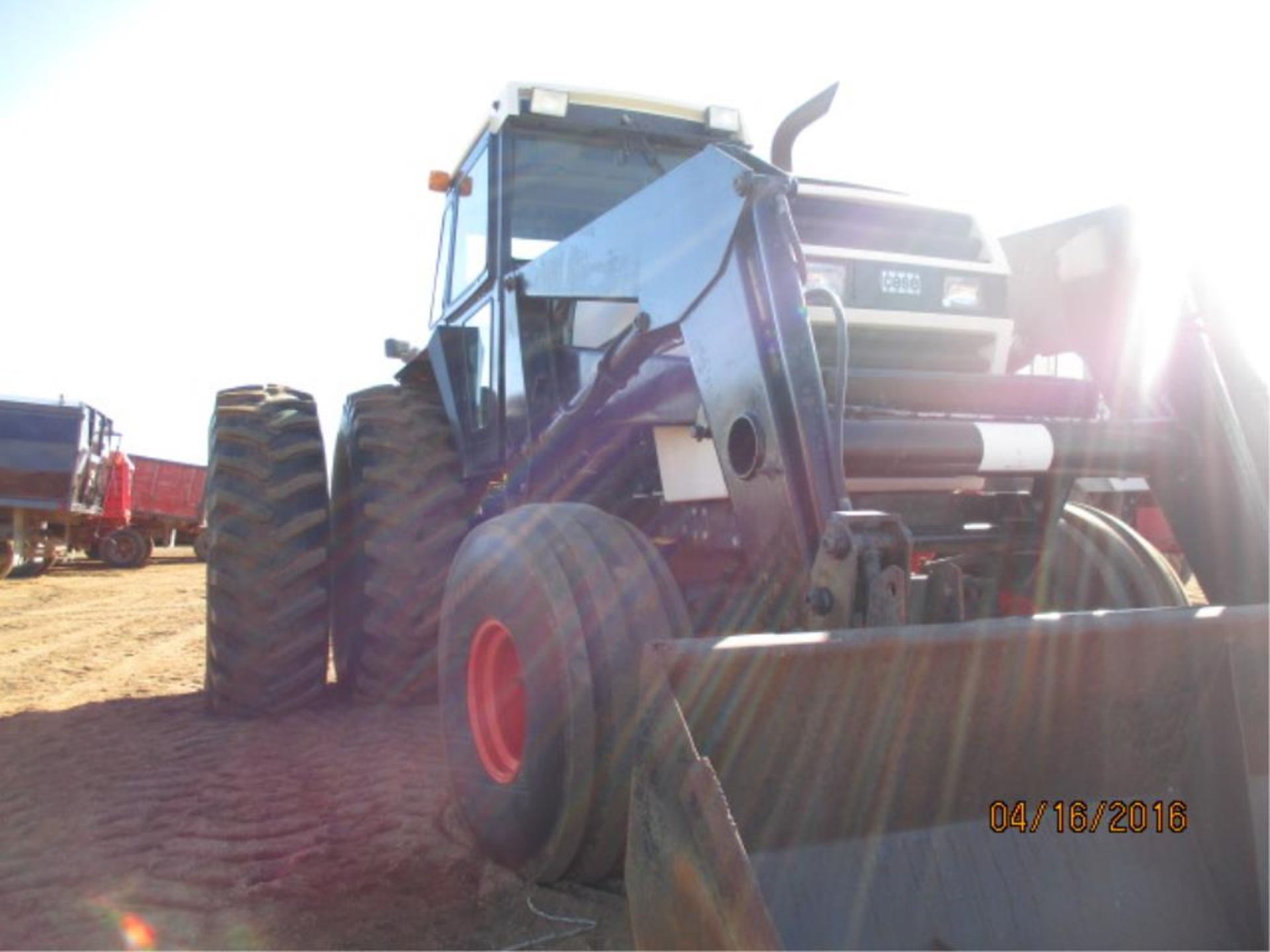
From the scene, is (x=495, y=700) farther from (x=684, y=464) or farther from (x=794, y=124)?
(x=794, y=124)

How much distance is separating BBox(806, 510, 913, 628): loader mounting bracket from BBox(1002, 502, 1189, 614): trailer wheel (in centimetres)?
163

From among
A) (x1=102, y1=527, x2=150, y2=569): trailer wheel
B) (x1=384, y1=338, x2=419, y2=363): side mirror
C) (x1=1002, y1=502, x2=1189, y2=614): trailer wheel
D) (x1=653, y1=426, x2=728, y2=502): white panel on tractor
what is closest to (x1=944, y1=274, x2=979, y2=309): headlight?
(x1=1002, y1=502, x2=1189, y2=614): trailer wheel

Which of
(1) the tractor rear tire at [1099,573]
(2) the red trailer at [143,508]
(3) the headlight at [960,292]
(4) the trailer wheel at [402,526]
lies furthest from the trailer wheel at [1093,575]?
(2) the red trailer at [143,508]

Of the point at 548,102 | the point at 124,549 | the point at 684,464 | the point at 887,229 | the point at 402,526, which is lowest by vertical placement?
the point at 124,549

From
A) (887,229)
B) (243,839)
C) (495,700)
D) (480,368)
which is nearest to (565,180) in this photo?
(480,368)

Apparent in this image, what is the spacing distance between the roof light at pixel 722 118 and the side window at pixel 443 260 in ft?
4.74

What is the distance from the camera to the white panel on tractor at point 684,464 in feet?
11.8

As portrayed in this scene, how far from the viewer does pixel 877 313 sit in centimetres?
372

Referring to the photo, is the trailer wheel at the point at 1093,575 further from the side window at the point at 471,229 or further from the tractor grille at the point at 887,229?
the side window at the point at 471,229

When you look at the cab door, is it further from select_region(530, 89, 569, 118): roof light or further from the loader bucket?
the loader bucket

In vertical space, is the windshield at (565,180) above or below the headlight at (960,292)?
above

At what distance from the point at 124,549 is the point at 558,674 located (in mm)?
20174

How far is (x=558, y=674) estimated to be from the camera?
2.70 meters

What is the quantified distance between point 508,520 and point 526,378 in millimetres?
1238
